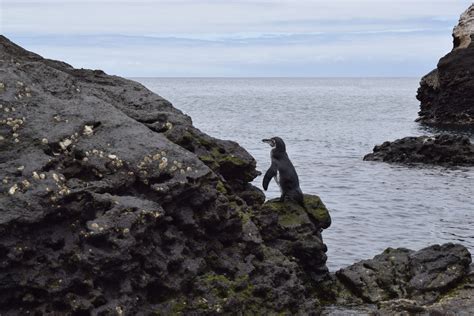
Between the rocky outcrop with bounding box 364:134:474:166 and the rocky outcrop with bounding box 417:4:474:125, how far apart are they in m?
29.7

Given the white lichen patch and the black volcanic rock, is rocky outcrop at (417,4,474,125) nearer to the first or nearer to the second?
the black volcanic rock

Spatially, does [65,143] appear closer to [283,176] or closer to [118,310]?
[118,310]

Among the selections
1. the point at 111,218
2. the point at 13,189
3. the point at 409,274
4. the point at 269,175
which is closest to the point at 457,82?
the point at 269,175

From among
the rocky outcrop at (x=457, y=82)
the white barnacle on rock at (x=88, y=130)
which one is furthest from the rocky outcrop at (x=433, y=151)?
the white barnacle on rock at (x=88, y=130)

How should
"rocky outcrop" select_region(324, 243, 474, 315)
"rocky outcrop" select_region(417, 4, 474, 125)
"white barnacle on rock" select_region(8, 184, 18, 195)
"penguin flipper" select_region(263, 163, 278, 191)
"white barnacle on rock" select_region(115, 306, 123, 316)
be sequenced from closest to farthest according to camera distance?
"white barnacle on rock" select_region(8, 184, 18, 195) → "white barnacle on rock" select_region(115, 306, 123, 316) → "rocky outcrop" select_region(324, 243, 474, 315) → "penguin flipper" select_region(263, 163, 278, 191) → "rocky outcrop" select_region(417, 4, 474, 125)

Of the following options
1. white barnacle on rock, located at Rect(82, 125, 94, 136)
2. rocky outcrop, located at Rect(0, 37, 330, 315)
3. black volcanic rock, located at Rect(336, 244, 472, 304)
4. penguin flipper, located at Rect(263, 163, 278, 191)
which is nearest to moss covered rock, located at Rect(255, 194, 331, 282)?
black volcanic rock, located at Rect(336, 244, 472, 304)

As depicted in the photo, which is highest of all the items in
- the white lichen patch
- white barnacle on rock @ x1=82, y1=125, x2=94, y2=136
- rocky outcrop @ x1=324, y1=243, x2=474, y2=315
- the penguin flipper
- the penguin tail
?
white barnacle on rock @ x1=82, y1=125, x2=94, y2=136

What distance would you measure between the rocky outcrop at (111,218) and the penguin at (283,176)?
9.65ft

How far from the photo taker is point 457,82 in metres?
70.4

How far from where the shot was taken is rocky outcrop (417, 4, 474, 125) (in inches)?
2766

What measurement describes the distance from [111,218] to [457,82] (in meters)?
65.7

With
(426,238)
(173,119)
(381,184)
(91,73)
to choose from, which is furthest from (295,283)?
(381,184)

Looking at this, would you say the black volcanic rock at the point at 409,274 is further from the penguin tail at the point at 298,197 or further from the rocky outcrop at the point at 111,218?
the rocky outcrop at the point at 111,218

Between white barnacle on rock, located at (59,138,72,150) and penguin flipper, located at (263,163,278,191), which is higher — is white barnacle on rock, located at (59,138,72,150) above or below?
above
